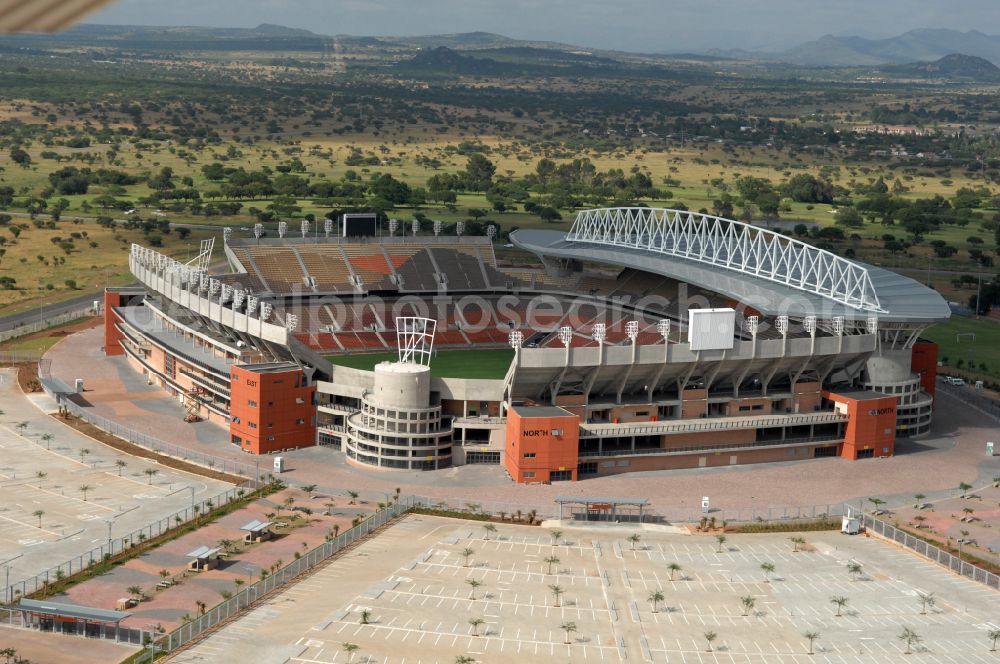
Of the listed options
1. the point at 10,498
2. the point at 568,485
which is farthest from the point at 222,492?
the point at 568,485

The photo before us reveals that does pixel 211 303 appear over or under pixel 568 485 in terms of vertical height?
over

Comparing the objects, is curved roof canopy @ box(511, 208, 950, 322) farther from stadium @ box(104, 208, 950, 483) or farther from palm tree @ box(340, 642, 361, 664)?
palm tree @ box(340, 642, 361, 664)

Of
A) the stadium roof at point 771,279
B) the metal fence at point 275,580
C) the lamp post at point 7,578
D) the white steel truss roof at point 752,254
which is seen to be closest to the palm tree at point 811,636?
the metal fence at point 275,580

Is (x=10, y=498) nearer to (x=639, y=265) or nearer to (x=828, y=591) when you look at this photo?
(x=828, y=591)

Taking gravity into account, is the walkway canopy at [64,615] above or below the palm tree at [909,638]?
above

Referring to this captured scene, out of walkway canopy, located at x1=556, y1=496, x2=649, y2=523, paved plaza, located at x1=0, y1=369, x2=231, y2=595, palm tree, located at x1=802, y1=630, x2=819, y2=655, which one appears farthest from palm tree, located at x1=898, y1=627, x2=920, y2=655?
paved plaza, located at x1=0, y1=369, x2=231, y2=595

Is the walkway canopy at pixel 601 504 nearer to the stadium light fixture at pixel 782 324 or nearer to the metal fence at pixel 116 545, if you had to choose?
the metal fence at pixel 116 545

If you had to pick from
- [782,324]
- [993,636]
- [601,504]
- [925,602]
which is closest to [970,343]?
[782,324]
